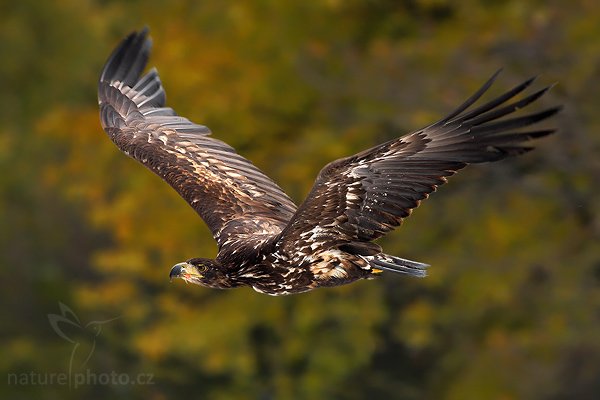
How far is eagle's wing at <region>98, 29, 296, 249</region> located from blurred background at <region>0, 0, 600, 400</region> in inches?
286

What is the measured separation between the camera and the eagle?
8.77m

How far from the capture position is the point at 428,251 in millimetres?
20609

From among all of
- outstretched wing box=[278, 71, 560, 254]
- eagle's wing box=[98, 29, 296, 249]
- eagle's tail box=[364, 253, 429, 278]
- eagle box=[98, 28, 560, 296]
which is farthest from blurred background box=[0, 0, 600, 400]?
outstretched wing box=[278, 71, 560, 254]

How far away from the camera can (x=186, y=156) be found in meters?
11.2

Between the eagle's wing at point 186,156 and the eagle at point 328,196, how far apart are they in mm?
11

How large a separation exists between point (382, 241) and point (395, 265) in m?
10.8

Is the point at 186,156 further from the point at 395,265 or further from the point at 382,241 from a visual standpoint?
the point at 382,241

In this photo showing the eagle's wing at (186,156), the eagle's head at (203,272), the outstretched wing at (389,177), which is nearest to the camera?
the outstretched wing at (389,177)

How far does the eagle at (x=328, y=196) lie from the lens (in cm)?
877

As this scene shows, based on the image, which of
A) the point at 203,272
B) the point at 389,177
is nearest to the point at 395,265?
the point at 389,177

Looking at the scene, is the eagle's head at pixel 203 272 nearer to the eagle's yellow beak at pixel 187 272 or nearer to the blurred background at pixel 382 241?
the eagle's yellow beak at pixel 187 272

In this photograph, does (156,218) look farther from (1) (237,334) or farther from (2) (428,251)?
(2) (428,251)

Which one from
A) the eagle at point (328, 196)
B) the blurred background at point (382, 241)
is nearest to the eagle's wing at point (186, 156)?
the eagle at point (328, 196)

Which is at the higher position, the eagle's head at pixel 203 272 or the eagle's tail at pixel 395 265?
the eagle's tail at pixel 395 265
